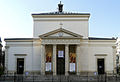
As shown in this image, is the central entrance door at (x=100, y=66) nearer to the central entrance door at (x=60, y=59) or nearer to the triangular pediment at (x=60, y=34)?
the triangular pediment at (x=60, y=34)

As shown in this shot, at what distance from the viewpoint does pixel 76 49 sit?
133 feet

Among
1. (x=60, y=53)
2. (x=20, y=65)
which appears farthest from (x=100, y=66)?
(x=20, y=65)

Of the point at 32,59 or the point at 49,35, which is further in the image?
the point at 32,59

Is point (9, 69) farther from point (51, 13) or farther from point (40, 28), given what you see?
point (51, 13)

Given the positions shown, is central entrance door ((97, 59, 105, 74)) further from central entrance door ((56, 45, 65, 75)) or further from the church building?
central entrance door ((56, 45, 65, 75))

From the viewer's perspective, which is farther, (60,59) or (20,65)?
(20,65)

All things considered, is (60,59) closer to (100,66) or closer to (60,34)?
(60,34)

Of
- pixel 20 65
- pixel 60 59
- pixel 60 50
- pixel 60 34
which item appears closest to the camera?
pixel 60 34

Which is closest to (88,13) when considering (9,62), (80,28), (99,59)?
(80,28)

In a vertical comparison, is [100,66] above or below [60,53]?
below

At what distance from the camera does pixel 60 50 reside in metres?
41.9

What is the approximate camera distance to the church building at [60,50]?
4197 cm

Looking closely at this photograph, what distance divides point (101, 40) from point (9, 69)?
795 inches

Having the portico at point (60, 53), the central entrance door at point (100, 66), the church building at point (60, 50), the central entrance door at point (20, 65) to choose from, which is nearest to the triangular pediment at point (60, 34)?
the portico at point (60, 53)
